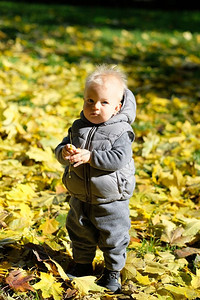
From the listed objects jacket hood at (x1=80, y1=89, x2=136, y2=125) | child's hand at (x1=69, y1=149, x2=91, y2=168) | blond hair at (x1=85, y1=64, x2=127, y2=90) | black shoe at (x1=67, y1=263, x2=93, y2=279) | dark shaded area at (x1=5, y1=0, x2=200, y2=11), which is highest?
dark shaded area at (x1=5, y1=0, x2=200, y2=11)

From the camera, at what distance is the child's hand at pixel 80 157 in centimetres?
201

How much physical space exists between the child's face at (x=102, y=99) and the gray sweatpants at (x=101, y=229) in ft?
1.41

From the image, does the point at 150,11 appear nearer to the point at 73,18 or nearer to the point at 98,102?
the point at 73,18

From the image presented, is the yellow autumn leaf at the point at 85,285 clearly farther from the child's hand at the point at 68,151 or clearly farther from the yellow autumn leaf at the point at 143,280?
the child's hand at the point at 68,151

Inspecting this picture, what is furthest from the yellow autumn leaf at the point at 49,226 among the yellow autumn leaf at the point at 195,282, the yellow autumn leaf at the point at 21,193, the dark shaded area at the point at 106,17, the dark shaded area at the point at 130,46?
the dark shaded area at the point at 106,17

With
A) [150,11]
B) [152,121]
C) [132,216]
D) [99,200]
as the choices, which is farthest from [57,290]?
Answer: [150,11]

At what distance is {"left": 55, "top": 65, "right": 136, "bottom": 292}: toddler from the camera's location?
2061 millimetres

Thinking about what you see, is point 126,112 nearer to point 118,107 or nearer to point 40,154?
point 118,107

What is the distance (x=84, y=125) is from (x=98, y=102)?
0.15m

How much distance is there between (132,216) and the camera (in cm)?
301

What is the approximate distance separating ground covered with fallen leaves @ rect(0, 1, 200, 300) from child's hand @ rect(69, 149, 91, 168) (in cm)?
65

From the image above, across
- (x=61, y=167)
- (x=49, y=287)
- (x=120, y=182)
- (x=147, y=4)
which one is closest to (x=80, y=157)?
(x=120, y=182)

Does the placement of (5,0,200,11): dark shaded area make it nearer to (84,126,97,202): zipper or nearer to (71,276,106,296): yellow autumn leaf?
(84,126,97,202): zipper

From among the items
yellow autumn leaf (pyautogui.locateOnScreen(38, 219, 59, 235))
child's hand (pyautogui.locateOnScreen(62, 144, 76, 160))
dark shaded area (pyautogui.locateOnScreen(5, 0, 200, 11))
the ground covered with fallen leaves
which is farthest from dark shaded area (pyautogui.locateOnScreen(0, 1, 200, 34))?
child's hand (pyautogui.locateOnScreen(62, 144, 76, 160))
